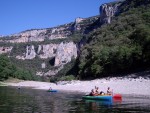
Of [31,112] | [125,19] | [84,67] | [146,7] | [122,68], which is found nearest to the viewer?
[31,112]

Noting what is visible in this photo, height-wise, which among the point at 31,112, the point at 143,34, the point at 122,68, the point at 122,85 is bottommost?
the point at 31,112

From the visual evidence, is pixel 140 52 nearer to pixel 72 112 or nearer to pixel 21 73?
pixel 72 112

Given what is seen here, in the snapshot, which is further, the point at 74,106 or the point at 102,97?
the point at 102,97

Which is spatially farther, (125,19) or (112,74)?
(125,19)

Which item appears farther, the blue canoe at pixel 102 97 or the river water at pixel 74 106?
the blue canoe at pixel 102 97

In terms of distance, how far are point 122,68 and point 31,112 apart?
171 feet

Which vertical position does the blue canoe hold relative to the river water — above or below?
above

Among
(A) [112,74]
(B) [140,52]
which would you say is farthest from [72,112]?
(A) [112,74]

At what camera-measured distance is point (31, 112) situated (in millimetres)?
25453

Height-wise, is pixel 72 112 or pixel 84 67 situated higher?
pixel 84 67

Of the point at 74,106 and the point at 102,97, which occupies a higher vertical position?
the point at 102,97

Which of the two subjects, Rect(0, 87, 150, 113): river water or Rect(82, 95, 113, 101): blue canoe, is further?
Rect(82, 95, 113, 101): blue canoe

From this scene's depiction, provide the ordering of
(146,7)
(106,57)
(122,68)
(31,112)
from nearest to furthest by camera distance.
→ (31,112) → (122,68) → (106,57) → (146,7)

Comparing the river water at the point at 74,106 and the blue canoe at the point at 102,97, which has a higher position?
the blue canoe at the point at 102,97
